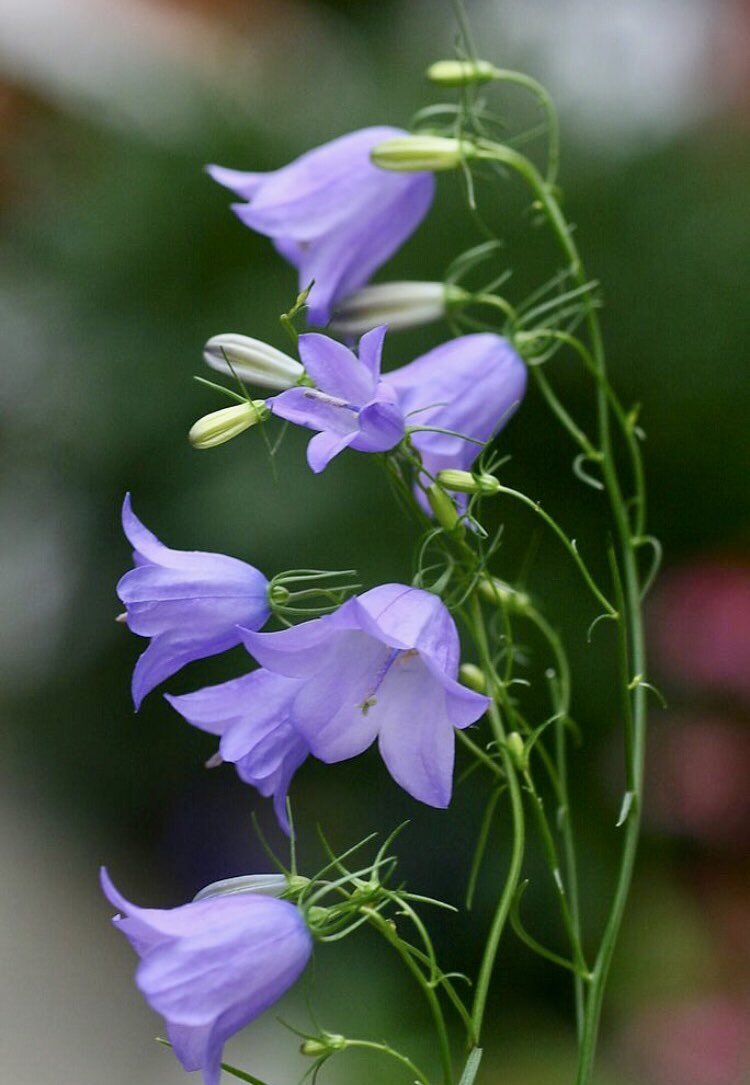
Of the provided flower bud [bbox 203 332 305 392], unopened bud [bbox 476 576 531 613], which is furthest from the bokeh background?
flower bud [bbox 203 332 305 392]

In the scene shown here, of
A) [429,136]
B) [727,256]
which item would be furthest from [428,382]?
[727,256]

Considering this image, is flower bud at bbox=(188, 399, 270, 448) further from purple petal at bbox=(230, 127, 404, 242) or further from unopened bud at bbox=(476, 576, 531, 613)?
purple petal at bbox=(230, 127, 404, 242)

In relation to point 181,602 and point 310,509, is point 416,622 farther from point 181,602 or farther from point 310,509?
point 310,509

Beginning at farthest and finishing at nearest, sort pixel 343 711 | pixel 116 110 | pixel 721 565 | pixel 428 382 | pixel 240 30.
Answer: pixel 240 30 → pixel 116 110 → pixel 721 565 → pixel 428 382 → pixel 343 711

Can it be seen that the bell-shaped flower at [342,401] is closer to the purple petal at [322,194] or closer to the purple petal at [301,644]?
the purple petal at [301,644]

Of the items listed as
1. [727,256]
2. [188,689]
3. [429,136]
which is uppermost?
[429,136]

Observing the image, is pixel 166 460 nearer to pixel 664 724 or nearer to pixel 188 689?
pixel 188 689

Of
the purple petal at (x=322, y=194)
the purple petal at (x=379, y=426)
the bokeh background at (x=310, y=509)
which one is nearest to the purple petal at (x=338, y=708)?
the purple petal at (x=379, y=426)

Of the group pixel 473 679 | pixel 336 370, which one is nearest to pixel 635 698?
pixel 473 679
